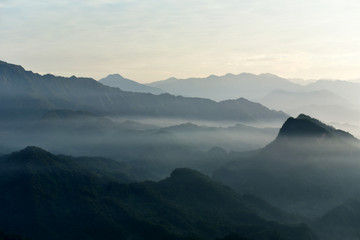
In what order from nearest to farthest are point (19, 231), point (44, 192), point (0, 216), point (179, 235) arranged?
point (179, 235), point (19, 231), point (0, 216), point (44, 192)

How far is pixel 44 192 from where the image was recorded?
194m

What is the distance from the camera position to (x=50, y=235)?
527 ft

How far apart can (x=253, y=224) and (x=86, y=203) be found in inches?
2994

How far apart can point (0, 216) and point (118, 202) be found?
168 ft

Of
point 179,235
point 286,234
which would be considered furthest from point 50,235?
point 286,234

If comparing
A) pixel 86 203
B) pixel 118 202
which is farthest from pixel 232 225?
pixel 86 203

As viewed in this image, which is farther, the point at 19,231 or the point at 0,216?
the point at 0,216

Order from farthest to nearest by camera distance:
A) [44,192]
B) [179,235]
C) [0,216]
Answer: [44,192] → [0,216] → [179,235]

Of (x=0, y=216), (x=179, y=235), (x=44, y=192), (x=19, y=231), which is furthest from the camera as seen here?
(x=44, y=192)

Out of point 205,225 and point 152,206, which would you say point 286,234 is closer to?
point 205,225

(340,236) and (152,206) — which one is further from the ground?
(152,206)

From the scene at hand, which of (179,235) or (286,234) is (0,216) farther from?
(286,234)

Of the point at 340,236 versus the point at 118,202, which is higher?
the point at 118,202

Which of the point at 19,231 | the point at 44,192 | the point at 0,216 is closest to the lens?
the point at 19,231
